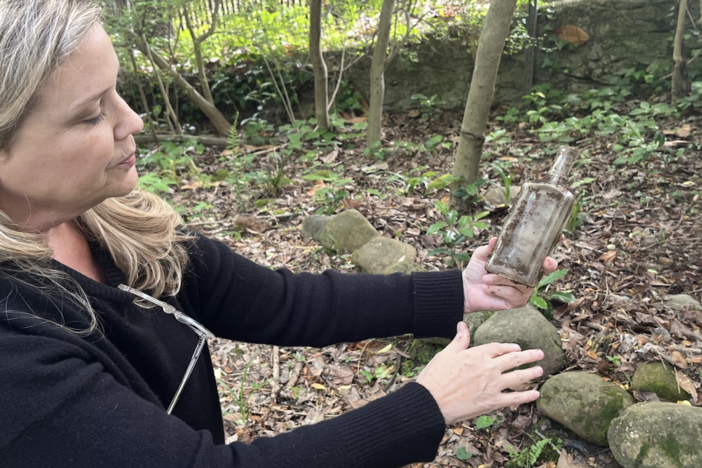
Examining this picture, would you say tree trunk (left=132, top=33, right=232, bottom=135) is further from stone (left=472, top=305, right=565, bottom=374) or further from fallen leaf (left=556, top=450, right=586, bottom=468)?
fallen leaf (left=556, top=450, right=586, bottom=468)

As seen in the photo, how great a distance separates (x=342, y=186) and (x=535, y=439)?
335 centimetres

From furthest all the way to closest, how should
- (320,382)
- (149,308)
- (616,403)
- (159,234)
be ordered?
1. (320,382)
2. (616,403)
3. (159,234)
4. (149,308)

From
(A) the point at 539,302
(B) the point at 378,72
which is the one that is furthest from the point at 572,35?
(A) the point at 539,302

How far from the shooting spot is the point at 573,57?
6.38 m

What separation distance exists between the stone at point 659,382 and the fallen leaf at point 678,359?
0.14 ft

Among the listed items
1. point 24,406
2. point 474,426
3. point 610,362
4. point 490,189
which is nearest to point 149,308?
point 24,406

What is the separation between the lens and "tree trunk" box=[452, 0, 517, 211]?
3.33m

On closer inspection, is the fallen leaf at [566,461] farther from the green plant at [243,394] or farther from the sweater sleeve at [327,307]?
the green plant at [243,394]

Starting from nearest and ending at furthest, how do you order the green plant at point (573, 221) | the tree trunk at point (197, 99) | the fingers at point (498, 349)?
the fingers at point (498, 349) → the green plant at point (573, 221) → the tree trunk at point (197, 99)

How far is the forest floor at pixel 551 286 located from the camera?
234 cm

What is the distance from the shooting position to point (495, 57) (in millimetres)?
3467

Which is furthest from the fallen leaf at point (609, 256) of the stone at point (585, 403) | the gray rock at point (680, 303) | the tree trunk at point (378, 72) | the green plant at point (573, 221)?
the tree trunk at point (378, 72)

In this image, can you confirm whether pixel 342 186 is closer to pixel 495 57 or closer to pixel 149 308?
pixel 495 57

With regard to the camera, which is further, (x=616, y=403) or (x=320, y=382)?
(x=320, y=382)
